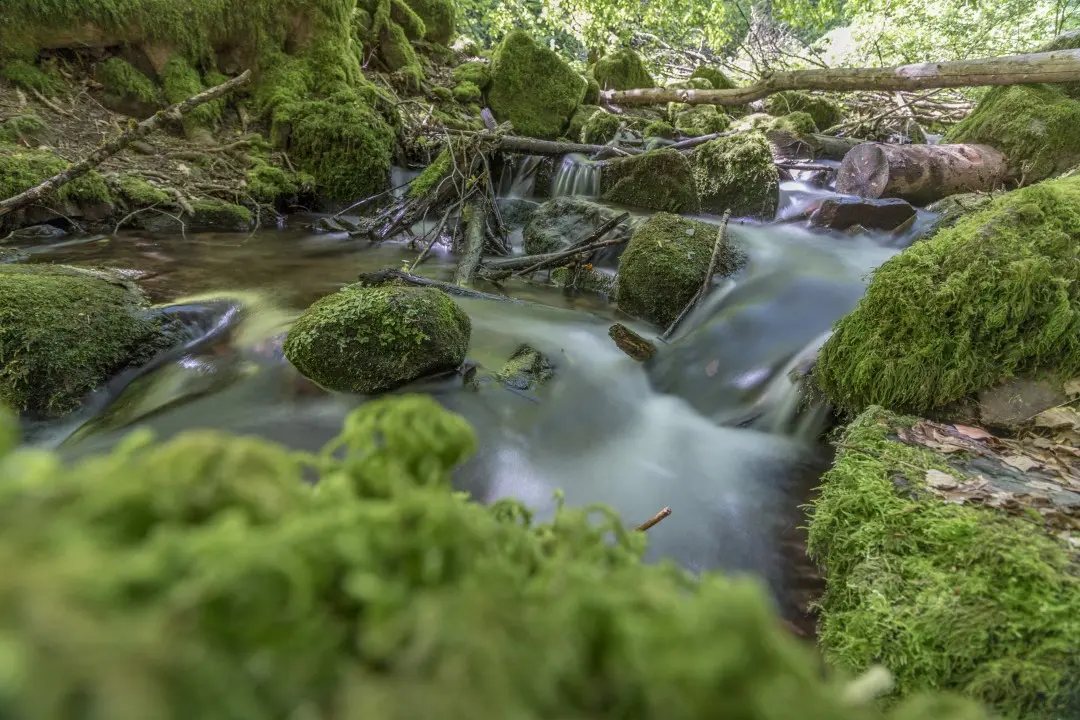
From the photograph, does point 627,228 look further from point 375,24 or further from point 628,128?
point 375,24

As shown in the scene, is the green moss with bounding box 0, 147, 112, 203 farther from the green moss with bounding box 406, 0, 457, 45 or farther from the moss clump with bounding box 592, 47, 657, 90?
the moss clump with bounding box 592, 47, 657, 90

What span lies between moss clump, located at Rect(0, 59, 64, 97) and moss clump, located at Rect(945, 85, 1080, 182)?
14139 mm


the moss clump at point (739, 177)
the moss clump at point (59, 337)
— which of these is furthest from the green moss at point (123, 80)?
the moss clump at point (739, 177)

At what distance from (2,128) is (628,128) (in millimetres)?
10272

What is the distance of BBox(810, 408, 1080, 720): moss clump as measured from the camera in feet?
5.02

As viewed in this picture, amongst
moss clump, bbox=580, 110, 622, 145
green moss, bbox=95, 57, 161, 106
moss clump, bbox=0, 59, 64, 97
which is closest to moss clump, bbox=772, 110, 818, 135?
moss clump, bbox=580, 110, 622, 145

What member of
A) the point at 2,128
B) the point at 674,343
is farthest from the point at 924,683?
the point at 2,128

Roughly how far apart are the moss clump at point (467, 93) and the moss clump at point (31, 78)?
679 cm

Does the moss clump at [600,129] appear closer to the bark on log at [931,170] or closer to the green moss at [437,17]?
the bark on log at [931,170]

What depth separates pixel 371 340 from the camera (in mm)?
3656

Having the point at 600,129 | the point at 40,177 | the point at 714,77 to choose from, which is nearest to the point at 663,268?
the point at 600,129

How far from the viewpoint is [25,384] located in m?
3.37

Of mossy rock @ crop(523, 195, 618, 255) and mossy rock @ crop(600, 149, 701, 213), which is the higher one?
mossy rock @ crop(600, 149, 701, 213)

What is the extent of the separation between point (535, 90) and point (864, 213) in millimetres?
7782
